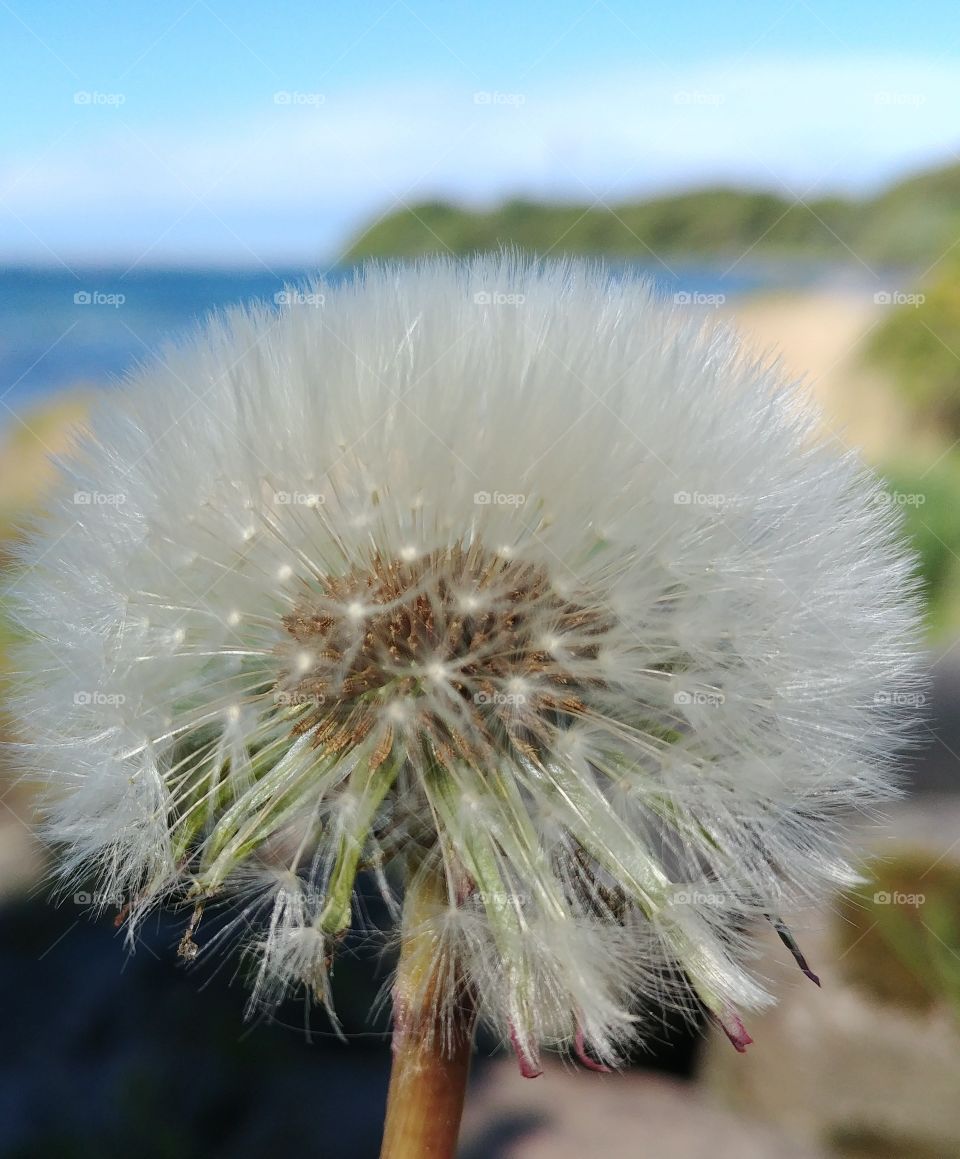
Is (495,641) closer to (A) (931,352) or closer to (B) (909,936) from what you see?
(B) (909,936)

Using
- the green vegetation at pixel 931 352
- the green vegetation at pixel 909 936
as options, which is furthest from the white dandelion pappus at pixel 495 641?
the green vegetation at pixel 931 352

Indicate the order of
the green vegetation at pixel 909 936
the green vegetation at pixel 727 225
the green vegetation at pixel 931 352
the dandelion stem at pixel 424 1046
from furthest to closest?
1. the green vegetation at pixel 727 225
2. the green vegetation at pixel 931 352
3. the green vegetation at pixel 909 936
4. the dandelion stem at pixel 424 1046

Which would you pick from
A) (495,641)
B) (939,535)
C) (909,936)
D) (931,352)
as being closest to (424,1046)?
(495,641)

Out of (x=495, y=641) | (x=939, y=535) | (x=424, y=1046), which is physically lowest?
(x=939, y=535)

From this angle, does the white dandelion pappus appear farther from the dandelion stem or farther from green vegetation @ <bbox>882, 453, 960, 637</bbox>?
green vegetation @ <bbox>882, 453, 960, 637</bbox>

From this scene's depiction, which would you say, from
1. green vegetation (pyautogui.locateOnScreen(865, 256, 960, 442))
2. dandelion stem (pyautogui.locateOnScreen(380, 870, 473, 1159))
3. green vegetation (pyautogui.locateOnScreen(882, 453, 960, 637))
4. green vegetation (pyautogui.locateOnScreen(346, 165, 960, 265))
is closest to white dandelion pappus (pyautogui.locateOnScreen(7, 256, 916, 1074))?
dandelion stem (pyautogui.locateOnScreen(380, 870, 473, 1159))

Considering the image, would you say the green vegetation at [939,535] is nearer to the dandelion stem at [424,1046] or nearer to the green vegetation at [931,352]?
the green vegetation at [931,352]
